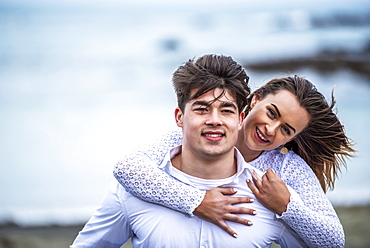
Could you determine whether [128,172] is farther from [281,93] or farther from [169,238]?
[281,93]

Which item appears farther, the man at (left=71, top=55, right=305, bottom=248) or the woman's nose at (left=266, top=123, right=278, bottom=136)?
the woman's nose at (left=266, top=123, right=278, bottom=136)

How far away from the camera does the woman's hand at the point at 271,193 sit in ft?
10.1

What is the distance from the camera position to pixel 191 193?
120 inches

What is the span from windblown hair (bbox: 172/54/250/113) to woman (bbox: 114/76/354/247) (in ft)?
1.24

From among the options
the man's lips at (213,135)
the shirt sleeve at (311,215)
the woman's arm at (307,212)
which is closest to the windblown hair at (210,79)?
the man's lips at (213,135)

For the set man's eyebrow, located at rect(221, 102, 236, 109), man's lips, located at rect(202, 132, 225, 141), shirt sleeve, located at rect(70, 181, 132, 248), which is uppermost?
man's eyebrow, located at rect(221, 102, 236, 109)

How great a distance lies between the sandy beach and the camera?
6.63 m

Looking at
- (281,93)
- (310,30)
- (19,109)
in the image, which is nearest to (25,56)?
(19,109)

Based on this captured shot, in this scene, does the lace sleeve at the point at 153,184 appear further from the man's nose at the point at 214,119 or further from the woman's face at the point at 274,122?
the woman's face at the point at 274,122

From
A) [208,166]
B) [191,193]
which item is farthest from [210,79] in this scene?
[191,193]

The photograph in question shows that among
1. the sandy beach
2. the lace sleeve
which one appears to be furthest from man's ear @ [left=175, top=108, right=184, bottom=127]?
the sandy beach

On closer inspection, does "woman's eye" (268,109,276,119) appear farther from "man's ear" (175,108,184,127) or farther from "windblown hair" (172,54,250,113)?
"man's ear" (175,108,184,127)

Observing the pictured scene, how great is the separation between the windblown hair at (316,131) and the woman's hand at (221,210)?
80 cm

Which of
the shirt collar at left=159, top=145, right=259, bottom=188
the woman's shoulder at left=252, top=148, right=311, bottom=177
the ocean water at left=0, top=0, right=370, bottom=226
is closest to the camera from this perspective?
the shirt collar at left=159, top=145, right=259, bottom=188
